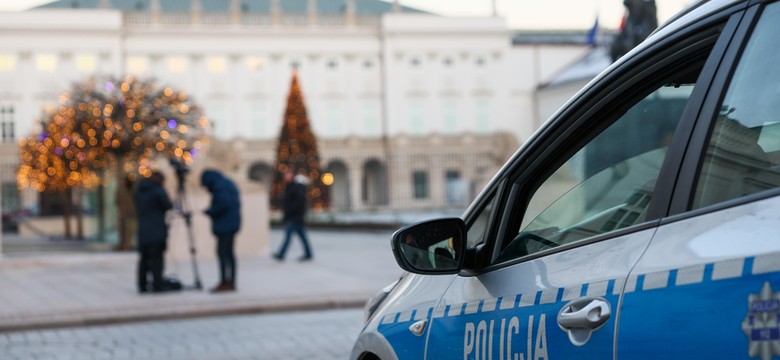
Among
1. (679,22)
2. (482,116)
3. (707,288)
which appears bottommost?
(707,288)

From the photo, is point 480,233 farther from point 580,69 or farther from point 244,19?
point 244,19

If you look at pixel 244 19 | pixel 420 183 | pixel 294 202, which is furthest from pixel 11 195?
pixel 294 202

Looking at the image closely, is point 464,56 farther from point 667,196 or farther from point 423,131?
point 667,196

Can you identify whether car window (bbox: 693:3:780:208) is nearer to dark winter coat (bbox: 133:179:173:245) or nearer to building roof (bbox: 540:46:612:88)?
dark winter coat (bbox: 133:179:173:245)

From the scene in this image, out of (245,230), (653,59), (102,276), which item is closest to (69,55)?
(245,230)

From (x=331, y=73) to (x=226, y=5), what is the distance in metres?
9.88

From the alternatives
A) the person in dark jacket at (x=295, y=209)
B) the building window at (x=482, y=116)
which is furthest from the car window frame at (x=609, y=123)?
the building window at (x=482, y=116)

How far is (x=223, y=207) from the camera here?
13383mm

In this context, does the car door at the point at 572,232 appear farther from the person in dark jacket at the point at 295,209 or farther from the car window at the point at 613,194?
the person in dark jacket at the point at 295,209

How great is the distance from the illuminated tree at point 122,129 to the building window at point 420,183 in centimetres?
4674

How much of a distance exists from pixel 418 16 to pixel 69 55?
2426 cm

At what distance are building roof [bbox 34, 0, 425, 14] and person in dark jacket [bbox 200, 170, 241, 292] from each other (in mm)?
65764

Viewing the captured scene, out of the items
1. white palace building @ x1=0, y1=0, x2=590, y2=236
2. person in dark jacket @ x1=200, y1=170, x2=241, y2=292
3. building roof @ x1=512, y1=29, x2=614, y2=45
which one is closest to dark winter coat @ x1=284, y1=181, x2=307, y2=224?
person in dark jacket @ x1=200, y1=170, x2=241, y2=292

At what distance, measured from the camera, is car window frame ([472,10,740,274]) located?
2.18 meters
